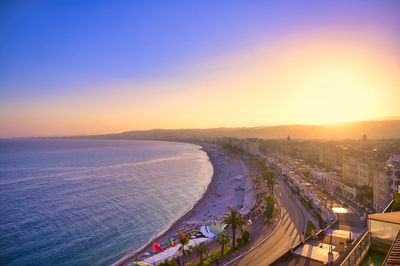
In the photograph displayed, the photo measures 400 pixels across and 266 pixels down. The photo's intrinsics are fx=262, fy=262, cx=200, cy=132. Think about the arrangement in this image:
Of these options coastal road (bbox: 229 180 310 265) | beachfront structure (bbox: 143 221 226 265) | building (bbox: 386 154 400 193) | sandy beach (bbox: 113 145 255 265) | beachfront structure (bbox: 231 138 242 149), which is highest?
building (bbox: 386 154 400 193)

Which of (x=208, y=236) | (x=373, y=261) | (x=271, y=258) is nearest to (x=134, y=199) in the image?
(x=208, y=236)

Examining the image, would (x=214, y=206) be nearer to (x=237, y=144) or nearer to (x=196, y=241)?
(x=196, y=241)

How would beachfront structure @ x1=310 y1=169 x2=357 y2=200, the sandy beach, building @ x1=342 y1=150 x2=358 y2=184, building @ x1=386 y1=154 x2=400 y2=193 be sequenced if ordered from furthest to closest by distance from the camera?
building @ x1=342 y1=150 x2=358 y2=184 → beachfront structure @ x1=310 y1=169 x2=357 y2=200 → the sandy beach → building @ x1=386 y1=154 x2=400 y2=193

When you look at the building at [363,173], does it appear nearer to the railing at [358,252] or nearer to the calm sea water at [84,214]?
the calm sea water at [84,214]

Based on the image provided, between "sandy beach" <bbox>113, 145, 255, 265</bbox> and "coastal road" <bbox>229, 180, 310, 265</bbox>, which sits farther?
"sandy beach" <bbox>113, 145, 255, 265</bbox>

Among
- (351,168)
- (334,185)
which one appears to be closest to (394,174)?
(334,185)

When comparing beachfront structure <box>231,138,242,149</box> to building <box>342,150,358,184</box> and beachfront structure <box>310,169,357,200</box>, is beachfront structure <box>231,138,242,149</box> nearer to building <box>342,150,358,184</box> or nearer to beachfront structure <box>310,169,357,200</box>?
beachfront structure <box>310,169,357,200</box>

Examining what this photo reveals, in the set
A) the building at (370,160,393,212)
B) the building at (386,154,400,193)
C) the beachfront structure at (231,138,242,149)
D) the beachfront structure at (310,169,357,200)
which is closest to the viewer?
the building at (386,154,400,193)

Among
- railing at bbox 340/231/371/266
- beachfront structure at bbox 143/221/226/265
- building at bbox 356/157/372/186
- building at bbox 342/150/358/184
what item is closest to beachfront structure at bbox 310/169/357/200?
building at bbox 342/150/358/184
